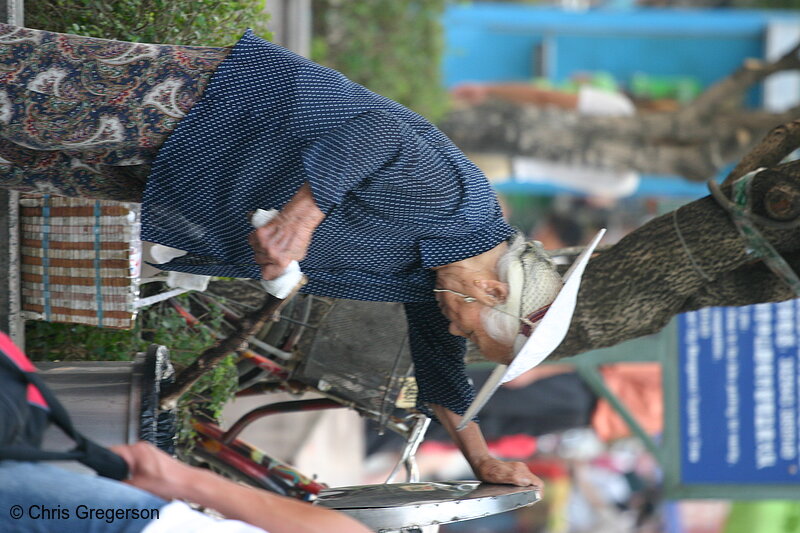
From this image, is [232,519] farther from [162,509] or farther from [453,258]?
[453,258]

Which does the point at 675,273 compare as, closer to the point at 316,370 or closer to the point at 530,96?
the point at 316,370

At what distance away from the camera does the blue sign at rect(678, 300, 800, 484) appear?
5.27 metres

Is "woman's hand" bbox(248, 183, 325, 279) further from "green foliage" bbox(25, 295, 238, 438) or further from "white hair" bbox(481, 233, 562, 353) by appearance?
"green foliage" bbox(25, 295, 238, 438)

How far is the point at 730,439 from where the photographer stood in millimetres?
5312

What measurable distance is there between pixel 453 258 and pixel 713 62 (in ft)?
38.6

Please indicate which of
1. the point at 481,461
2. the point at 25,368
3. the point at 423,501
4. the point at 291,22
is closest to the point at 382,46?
the point at 291,22

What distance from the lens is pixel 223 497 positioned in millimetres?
1851

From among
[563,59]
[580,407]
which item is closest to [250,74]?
[580,407]

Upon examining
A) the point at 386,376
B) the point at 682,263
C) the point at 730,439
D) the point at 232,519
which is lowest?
the point at 730,439

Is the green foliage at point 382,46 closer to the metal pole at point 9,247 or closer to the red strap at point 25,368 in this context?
the metal pole at point 9,247

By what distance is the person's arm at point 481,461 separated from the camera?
9.30 feet

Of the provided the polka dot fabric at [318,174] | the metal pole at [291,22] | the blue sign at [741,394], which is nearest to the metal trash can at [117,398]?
the polka dot fabric at [318,174]

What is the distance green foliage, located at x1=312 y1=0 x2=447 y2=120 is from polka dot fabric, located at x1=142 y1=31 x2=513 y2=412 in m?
5.00

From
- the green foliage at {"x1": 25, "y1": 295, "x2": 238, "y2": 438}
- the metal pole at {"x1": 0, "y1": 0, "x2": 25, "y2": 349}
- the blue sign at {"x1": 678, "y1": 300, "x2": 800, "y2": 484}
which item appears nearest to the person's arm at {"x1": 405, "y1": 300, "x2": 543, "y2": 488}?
the green foliage at {"x1": 25, "y1": 295, "x2": 238, "y2": 438}
